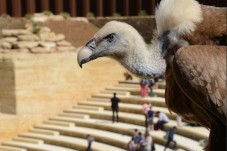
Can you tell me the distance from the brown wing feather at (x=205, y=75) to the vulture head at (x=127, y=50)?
5.0 inches

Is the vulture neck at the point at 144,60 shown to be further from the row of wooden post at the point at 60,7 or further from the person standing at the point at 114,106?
the row of wooden post at the point at 60,7

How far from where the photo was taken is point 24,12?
26.8 m

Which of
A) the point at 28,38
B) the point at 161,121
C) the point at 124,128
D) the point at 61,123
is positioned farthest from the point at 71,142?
the point at 28,38

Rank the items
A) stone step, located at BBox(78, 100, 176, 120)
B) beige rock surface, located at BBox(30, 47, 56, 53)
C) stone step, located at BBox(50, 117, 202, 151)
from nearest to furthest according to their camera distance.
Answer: stone step, located at BBox(50, 117, 202, 151), stone step, located at BBox(78, 100, 176, 120), beige rock surface, located at BBox(30, 47, 56, 53)

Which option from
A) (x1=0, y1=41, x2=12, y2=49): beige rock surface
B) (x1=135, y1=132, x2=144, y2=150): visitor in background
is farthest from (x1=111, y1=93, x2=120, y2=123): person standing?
(x1=0, y1=41, x2=12, y2=49): beige rock surface

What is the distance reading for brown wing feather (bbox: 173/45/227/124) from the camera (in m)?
2.62

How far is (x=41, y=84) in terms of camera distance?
2092cm

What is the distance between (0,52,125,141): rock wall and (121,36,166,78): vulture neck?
55.5 ft

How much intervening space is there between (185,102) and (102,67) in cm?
1900

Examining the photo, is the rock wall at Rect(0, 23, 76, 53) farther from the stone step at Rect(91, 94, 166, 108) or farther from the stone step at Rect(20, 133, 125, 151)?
the stone step at Rect(20, 133, 125, 151)

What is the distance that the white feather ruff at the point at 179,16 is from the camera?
284 centimetres

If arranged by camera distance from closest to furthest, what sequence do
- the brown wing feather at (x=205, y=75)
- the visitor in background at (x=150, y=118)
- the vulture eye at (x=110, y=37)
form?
the brown wing feather at (x=205, y=75), the vulture eye at (x=110, y=37), the visitor in background at (x=150, y=118)

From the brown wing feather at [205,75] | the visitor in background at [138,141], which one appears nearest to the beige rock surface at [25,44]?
the visitor in background at [138,141]

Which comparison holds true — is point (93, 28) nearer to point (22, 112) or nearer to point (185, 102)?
point (22, 112)
